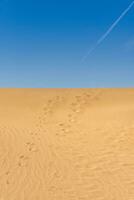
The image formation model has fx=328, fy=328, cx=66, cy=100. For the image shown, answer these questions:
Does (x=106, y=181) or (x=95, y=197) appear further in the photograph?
(x=106, y=181)

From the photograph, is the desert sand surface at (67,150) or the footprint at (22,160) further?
the footprint at (22,160)

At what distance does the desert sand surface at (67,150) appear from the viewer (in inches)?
305

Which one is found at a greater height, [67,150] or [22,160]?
[67,150]

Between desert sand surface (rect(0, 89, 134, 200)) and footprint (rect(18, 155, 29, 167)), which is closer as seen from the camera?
desert sand surface (rect(0, 89, 134, 200))

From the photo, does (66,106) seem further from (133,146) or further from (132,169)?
(132,169)

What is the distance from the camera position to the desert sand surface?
7738 mm

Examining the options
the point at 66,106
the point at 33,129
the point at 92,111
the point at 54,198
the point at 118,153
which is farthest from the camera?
the point at 66,106

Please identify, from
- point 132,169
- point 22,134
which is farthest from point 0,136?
point 132,169

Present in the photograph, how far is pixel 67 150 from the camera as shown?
33.7 feet

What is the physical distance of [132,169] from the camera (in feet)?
28.5

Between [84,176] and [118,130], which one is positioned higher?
[118,130]

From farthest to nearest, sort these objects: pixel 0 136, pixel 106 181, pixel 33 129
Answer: pixel 33 129 < pixel 0 136 < pixel 106 181

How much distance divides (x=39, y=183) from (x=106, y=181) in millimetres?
1650

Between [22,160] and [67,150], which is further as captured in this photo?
[67,150]
